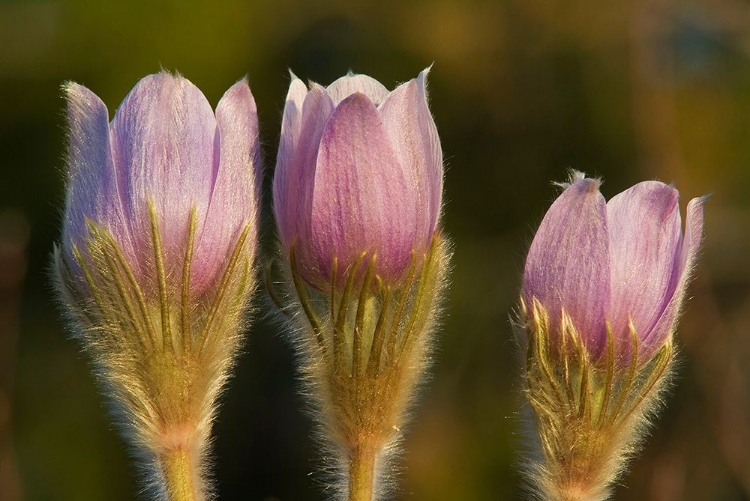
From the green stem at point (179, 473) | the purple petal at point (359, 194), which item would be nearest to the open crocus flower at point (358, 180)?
the purple petal at point (359, 194)

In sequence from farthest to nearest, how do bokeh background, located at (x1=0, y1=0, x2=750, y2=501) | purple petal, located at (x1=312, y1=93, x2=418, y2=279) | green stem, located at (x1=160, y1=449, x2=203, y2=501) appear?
bokeh background, located at (x1=0, y1=0, x2=750, y2=501) < green stem, located at (x1=160, y1=449, x2=203, y2=501) < purple petal, located at (x1=312, y1=93, x2=418, y2=279)

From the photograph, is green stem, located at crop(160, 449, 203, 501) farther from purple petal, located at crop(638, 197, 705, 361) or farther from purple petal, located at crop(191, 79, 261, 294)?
purple petal, located at crop(638, 197, 705, 361)

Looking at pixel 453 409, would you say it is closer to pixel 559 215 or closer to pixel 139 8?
pixel 139 8

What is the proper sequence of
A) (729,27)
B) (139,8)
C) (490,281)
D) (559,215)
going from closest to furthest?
(559,215), (729,27), (490,281), (139,8)

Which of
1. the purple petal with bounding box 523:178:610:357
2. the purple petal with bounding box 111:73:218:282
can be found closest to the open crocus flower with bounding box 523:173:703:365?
the purple petal with bounding box 523:178:610:357

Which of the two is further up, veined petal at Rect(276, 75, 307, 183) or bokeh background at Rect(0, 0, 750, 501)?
bokeh background at Rect(0, 0, 750, 501)

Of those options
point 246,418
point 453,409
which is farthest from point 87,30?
point 453,409
